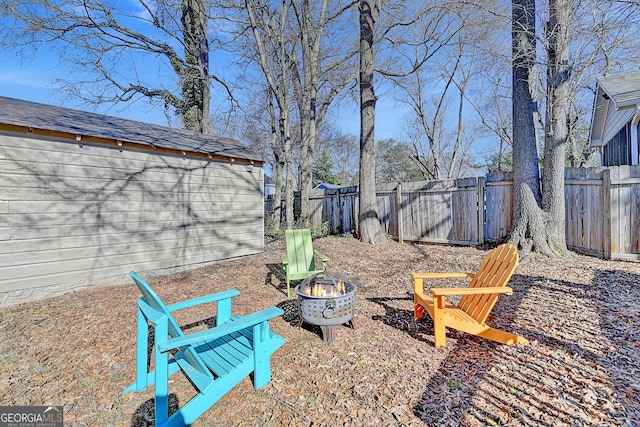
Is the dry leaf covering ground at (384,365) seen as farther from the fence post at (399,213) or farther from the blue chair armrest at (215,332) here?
the fence post at (399,213)

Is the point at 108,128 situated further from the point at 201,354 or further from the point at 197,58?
the point at 197,58

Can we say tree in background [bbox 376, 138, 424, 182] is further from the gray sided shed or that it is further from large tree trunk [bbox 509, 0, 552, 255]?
the gray sided shed

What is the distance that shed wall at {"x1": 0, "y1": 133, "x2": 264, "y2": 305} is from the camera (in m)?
4.21

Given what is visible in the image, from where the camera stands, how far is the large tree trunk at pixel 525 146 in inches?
212

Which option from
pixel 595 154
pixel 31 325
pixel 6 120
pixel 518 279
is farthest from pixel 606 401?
pixel 595 154

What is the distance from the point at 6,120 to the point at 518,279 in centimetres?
773

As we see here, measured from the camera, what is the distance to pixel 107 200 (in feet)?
16.4

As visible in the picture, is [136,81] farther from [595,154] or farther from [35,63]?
[595,154]

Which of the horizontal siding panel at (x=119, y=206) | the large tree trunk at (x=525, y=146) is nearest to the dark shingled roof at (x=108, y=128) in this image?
the horizontal siding panel at (x=119, y=206)

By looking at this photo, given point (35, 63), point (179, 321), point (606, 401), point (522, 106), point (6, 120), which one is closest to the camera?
point (606, 401)

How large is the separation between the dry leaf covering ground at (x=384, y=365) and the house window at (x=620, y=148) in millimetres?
5821

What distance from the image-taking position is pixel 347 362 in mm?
2471

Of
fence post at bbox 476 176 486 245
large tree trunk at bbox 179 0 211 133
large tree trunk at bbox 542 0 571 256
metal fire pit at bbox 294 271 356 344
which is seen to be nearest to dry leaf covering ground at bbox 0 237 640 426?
metal fire pit at bbox 294 271 356 344

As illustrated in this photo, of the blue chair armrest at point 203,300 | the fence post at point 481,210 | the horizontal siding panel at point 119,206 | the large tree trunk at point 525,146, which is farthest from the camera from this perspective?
the fence post at point 481,210
